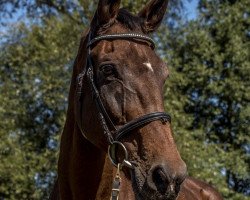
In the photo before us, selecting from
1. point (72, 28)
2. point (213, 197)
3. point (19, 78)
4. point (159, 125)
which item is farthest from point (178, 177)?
point (19, 78)

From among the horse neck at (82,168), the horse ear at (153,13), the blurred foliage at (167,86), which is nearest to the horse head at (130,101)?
the horse ear at (153,13)

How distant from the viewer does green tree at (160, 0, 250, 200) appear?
50.1 ft

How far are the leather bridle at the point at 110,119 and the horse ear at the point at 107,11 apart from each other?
0.39 ft

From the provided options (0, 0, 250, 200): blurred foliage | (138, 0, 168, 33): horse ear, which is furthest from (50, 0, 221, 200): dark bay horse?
(0, 0, 250, 200): blurred foliage

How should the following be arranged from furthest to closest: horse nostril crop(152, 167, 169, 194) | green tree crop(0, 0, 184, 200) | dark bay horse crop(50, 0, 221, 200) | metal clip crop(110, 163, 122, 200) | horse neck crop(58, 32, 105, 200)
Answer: green tree crop(0, 0, 184, 200) < horse neck crop(58, 32, 105, 200) < metal clip crop(110, 163, 122, 200) < dark bay horse crop(50, 0, 221, 200) < horse nostril crop(152, 167, 169, 194)

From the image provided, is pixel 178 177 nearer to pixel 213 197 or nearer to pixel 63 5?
pixel 213 197

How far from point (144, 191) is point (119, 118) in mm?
462

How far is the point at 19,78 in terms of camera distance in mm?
16297

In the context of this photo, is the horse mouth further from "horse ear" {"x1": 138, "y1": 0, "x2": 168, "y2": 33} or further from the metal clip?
"horse ear" {"x1": 138, "y1": 0, "x2": 168, "y2": 33}

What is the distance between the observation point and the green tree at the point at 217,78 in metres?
15.3

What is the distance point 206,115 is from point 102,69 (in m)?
12.7

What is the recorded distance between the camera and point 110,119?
3.59 meters

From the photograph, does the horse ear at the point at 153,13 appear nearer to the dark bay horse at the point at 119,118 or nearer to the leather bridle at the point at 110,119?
the dark bay horse at the point at 119,118

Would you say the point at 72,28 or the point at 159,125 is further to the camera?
the point at 72,28
